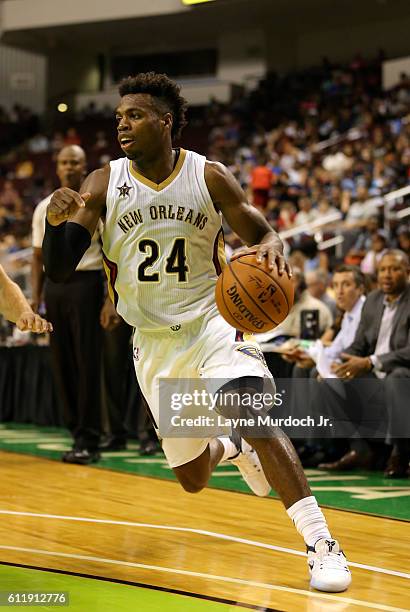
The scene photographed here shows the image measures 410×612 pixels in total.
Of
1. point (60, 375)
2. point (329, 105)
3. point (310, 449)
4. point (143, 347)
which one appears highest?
point (329, 105)

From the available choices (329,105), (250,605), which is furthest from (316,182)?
(250,605)

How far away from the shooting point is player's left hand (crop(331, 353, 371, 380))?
6.84 metres

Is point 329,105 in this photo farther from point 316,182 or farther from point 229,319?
point 229,319

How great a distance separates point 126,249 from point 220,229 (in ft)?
1.39

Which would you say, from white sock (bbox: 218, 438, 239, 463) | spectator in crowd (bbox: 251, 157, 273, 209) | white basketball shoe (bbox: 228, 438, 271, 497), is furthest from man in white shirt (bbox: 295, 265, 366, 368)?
spectator in crowd (bbox: 251, 157, 273, 209)

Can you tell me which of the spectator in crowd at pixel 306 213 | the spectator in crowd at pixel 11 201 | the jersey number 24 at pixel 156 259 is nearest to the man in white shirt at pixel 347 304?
the jersey number 24 at pixel 156 259

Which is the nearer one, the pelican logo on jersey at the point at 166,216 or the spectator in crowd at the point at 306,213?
the pelican logo on jersey at the point at 166,216

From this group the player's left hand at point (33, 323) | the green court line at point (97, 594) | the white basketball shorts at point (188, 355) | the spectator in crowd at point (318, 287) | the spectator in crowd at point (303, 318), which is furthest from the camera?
the spectator in crowd at point (318, 287)

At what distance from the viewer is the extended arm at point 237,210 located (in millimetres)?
4238

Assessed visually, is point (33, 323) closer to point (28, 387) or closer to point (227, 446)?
point (227, 446)

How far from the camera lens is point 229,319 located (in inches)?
154

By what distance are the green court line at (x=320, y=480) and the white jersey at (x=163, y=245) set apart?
6.02ft

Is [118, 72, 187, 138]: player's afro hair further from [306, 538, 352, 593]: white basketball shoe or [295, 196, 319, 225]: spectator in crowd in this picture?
[295, 196, 319, 225]: spectator in crowd

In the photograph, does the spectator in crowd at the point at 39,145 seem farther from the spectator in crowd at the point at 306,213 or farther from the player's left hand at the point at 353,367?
the player's left hand at the point at 353,367
